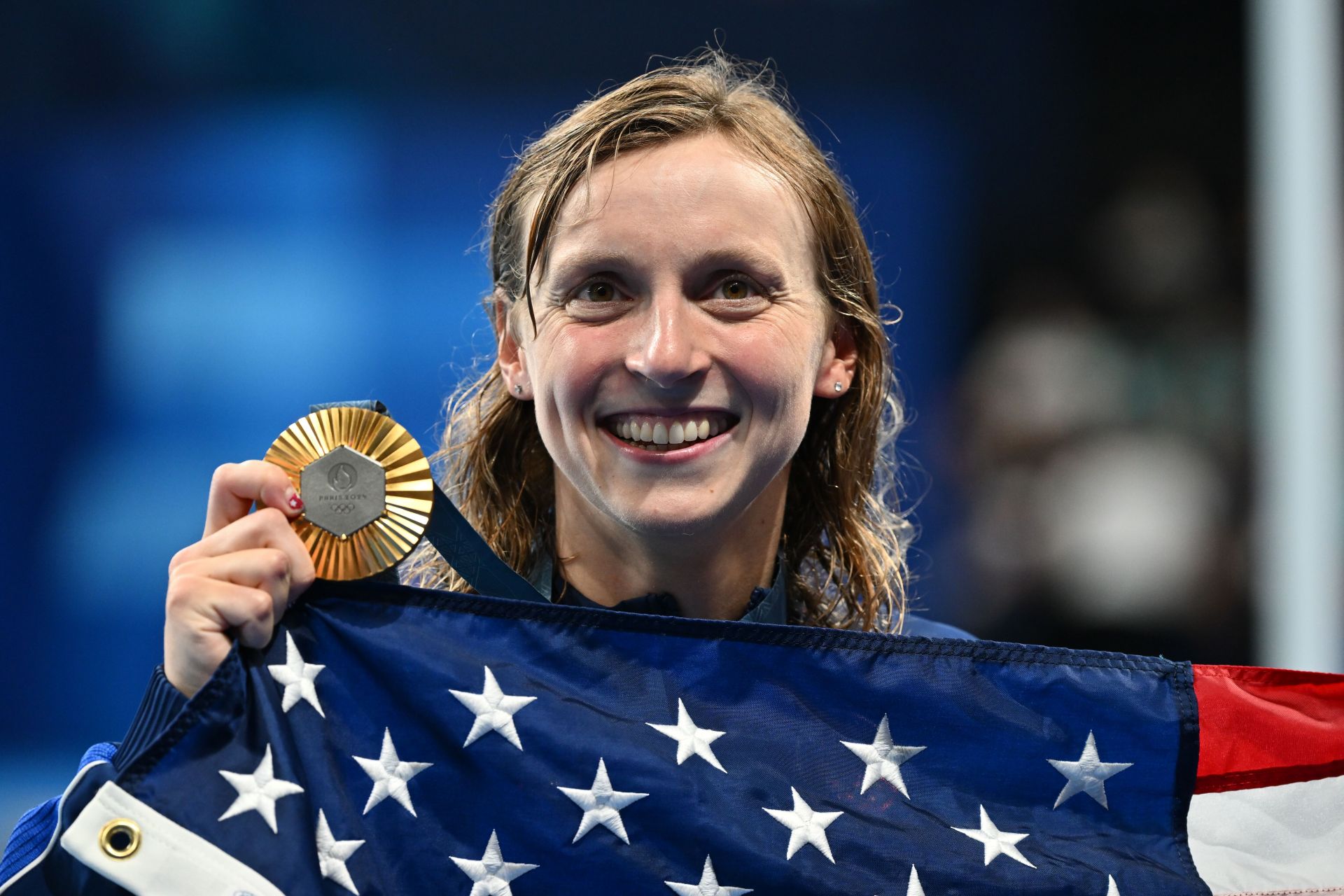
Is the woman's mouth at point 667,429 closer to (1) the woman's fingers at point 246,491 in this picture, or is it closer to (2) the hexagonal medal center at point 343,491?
(2) the hexagonal medal center at point 343,491

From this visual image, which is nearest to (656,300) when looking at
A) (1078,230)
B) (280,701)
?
(280,701)

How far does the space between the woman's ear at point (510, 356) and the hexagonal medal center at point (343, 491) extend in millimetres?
407

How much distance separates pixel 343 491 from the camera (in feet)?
5.11

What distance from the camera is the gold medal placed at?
5.12 feet

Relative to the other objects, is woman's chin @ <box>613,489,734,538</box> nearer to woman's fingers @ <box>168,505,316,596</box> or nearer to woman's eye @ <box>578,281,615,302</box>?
woman's eye @ <box>578,281,615,302</box>

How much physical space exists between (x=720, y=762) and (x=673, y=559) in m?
0.36

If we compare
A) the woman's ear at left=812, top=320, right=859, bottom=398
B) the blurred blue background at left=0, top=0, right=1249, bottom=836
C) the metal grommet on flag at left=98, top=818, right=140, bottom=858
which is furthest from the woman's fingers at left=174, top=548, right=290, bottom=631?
the blurred blue background at left=0, top=0, right=1249, bottom=836

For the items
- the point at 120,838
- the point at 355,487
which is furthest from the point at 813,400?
the point at 120,838

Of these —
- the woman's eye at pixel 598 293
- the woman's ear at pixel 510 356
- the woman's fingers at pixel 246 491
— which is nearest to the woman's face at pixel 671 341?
the woman's eye at pixel 598 293

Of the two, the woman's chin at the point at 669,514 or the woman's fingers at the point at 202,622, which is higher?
the woman's chin at the point at 669,514

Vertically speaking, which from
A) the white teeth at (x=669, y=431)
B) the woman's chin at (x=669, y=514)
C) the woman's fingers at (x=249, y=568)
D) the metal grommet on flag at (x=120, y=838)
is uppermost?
the white teeth at (x=669, y=431)

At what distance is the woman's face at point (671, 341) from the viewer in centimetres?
172

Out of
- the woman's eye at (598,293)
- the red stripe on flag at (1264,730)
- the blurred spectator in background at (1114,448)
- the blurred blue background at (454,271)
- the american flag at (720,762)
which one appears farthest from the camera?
the blurred spectator in background at (1114,448)

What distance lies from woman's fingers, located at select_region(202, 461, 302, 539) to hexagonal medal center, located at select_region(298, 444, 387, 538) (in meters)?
0.02
